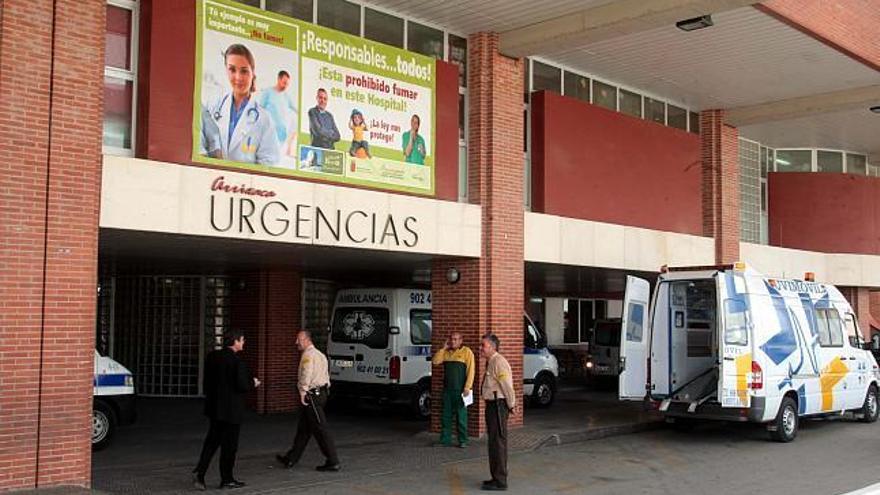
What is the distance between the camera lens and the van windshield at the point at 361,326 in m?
15.8

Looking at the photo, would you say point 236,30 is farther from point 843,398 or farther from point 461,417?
point 843,398

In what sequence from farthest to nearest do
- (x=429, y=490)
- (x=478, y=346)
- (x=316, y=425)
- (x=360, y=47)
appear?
(x=478, y=346), (x=360, y=47), (x=316, y=425), (x=429, y=490)

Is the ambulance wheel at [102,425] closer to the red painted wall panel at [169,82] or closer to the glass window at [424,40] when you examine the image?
the red painted wall panel at [169,82]

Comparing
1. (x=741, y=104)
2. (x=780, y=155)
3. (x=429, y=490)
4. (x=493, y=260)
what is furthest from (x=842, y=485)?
(x=780, y=155)

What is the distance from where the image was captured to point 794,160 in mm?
23234

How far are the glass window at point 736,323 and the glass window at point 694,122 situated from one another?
20.8 ft

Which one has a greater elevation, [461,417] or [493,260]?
[493,260]

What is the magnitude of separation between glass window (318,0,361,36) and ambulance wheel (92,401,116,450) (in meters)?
6.09

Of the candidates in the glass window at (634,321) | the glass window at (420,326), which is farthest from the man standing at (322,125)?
the glass window at (634,321)

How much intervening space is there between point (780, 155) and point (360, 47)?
48.1ft

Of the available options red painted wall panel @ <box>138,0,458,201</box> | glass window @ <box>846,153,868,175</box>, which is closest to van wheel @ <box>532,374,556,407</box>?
red painted wall panel @ <box>138,0,458,201</box>

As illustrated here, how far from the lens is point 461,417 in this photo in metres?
12.5

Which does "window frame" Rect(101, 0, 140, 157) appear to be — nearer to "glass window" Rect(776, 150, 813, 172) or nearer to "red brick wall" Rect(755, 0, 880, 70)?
"red brick wall" Rect(755, 0, 880, 70)

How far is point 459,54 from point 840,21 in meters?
6.16
